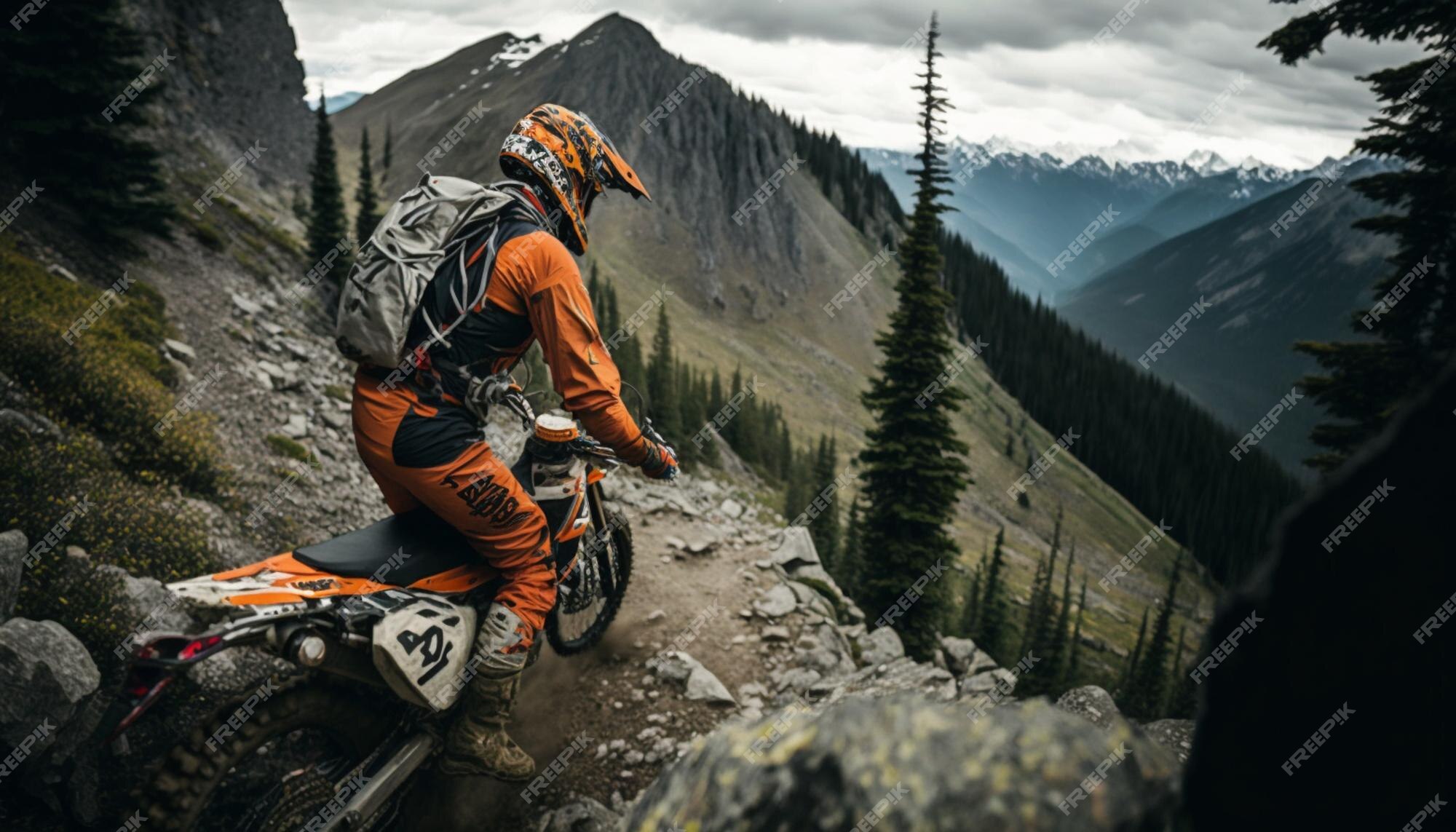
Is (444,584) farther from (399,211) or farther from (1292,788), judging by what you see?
(1292,788)

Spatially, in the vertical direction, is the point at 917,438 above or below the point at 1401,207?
below

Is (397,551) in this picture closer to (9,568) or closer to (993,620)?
(9,568)

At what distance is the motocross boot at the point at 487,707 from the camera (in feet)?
16.2

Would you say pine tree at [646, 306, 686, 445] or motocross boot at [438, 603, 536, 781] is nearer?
motocross boot at [438, 603, 536, 781]

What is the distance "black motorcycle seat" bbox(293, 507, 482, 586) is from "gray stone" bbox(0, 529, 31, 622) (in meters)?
2.06

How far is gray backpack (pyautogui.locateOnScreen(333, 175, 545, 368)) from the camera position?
4305mm

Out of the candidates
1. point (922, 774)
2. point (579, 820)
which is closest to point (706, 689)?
point (579, 820)

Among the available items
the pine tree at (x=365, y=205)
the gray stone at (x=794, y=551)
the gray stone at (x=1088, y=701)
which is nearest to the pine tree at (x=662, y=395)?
the gray stone at (x=794, y=551)

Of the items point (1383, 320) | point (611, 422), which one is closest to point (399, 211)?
point (611, 422)

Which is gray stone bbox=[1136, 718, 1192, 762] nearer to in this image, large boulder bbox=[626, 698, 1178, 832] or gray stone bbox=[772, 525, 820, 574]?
large boulder bbox=[626, 698, 1178, 832]

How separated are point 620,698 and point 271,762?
316cm

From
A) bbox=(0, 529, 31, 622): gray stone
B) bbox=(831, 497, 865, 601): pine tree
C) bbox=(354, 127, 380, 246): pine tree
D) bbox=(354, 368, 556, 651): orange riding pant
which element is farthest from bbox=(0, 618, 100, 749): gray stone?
bbox=(354, 127, 380, 246): pine tree

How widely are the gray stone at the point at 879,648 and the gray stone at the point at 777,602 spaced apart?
1385mm

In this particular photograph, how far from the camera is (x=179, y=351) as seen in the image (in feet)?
41.1
